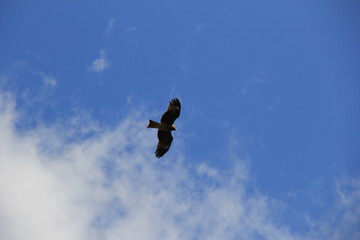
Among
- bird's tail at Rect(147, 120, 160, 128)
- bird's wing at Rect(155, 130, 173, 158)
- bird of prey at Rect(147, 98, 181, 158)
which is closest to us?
bird's tail at Rect(147, 120, 160, 128)

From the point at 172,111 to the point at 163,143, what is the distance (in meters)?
2.20

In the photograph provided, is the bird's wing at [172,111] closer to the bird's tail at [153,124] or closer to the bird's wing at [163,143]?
the bird's tail at [153,124]

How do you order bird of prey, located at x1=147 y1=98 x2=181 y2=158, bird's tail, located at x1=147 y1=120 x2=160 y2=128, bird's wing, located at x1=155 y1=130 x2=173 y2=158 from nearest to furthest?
bird's tail, located at x1=147 y1=120 x2=160 y2=128, bird of prey, located at x1=147 y1=98 x2=181 y2=158, bird's wing, located at x1=155 y1=130 x2=173 y2=158

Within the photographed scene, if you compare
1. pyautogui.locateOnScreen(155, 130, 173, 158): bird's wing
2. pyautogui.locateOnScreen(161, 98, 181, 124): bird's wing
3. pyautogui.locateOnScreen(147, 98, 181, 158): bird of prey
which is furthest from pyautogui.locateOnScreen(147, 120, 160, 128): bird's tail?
pyautogui.locateOnScreen(155, 130, 173, 158): bird's wing

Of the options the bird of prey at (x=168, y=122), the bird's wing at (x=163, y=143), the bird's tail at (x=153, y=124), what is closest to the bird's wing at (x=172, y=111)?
the bird of prey at (x=168, y=122)

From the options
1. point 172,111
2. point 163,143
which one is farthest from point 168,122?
point 163,143

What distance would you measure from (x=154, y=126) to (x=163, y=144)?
1698 mm

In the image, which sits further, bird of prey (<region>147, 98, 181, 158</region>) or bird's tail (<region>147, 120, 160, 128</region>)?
bird of prey (<region>147, 98, 181, 158</region>)

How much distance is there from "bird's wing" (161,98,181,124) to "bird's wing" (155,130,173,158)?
114 cm

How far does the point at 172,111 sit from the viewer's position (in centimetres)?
2094

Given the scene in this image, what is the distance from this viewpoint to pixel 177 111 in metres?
21.0

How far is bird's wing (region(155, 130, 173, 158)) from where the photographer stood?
21.9 meters

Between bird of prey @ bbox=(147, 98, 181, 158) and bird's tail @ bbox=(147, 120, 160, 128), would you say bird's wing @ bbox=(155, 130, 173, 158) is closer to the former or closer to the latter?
bird of prey @ bbox=(147, 98, 181, 158)

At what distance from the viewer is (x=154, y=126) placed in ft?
68.4
